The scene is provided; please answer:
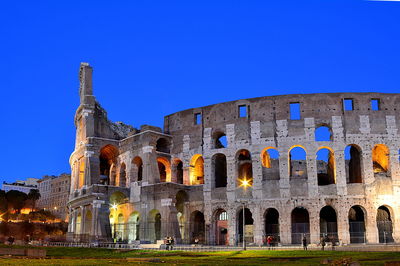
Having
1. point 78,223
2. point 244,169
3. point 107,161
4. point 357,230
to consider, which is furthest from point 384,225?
point 107,161

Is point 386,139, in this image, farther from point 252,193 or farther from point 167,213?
point 167,213

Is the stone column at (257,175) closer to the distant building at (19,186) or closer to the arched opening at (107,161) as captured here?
the arched opening at (107,161)

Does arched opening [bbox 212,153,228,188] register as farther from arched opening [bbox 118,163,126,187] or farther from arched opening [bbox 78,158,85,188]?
arched opening [bbox 78,158,85,188]

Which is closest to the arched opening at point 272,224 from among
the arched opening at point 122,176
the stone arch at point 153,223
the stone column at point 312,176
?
the stone column at point 312,176

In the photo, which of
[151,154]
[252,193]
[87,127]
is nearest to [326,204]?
[252,193]

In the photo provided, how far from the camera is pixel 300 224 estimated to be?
43.3m

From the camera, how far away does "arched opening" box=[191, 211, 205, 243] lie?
47.5 meters

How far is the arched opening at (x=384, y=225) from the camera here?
41.3m

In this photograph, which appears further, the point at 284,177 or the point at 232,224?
the point at 232,224

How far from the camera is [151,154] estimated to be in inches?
1940

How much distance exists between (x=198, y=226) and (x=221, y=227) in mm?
2629

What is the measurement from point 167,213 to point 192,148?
7.56 m

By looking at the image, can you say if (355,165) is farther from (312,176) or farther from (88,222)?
(88,222)

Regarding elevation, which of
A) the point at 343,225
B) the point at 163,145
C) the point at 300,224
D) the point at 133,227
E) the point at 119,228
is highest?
the point at 163,145
